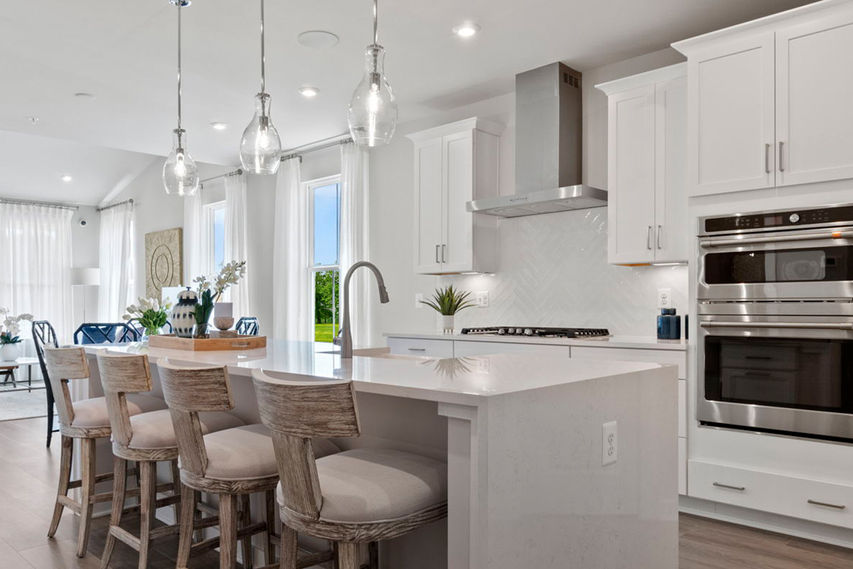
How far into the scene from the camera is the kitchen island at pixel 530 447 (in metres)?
1.51

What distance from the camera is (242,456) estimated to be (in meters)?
2.07

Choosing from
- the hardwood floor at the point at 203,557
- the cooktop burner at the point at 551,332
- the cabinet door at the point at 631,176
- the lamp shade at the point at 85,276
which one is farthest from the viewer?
the lamp shade at the point at 85,276

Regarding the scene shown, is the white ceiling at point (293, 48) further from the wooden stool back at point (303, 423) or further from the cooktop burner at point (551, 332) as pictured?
the wooden stool back at point (303, 423)

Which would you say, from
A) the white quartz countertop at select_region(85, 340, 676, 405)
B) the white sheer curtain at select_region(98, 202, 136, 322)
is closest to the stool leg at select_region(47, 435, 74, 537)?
the white quartz countertop at select_region(85, 340, 676, 405)

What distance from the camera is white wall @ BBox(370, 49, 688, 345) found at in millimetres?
4234

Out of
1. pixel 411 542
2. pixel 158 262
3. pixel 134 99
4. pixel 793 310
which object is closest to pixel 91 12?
pixel 134 99

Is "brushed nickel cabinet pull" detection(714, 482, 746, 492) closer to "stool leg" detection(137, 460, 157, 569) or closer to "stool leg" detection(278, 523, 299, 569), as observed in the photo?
"stool leg" detection(278, 523, 299, 569)

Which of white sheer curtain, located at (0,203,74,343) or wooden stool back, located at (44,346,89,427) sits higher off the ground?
white sheer curtain, located at (0,203,74,343)

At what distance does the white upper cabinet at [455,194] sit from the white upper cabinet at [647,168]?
3.55ft

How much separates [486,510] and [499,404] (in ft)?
0.79

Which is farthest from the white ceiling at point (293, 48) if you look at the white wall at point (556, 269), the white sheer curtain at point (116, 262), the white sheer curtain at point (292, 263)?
the white sheer curtain at point (116, 262)

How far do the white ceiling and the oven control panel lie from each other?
1174mm

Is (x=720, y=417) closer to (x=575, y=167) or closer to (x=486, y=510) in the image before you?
(x=575, y=167)

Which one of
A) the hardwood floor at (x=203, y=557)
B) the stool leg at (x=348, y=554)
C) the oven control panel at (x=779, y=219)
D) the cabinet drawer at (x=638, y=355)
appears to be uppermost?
the oven control panel at (x=779, y=219)
